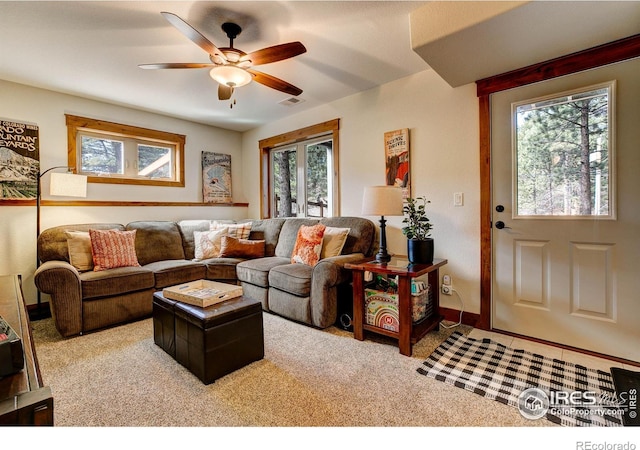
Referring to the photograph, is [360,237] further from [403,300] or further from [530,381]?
[530,381]

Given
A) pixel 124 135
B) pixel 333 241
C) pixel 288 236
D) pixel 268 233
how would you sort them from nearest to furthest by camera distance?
pixel 333 241
pixel 288 236
pixel 124 135
pixel 268 233

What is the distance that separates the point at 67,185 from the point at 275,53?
2444 mm

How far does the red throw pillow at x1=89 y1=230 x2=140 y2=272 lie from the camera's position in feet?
9.09

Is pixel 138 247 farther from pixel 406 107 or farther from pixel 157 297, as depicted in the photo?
pixel 406 107

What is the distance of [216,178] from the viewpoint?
14.8ft

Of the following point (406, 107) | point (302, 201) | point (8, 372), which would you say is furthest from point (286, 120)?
point (8, 372)

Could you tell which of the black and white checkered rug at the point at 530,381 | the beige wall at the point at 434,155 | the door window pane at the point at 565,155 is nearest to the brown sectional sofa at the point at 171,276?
the beige wall at the point at 434,155

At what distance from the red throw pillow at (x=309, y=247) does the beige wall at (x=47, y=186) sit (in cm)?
207

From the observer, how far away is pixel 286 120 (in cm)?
409

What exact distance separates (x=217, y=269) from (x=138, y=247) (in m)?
0.91

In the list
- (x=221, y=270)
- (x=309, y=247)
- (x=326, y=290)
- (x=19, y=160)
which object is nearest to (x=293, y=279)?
(x=326, y=290)

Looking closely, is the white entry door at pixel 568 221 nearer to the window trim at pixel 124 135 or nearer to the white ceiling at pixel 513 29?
the white ceiling at pixel 513 29

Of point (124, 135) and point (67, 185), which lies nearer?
point (67, 185)

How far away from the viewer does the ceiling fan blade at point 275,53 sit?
5.98ft
